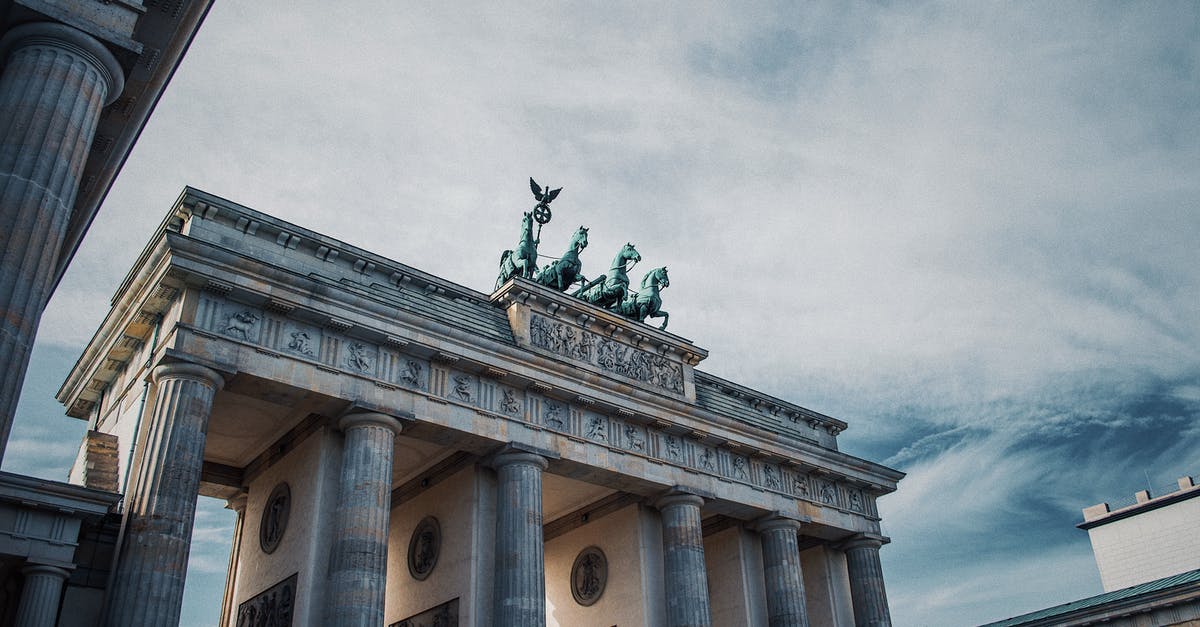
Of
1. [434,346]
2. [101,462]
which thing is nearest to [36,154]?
[101,462]

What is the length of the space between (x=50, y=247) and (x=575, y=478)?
18.3m

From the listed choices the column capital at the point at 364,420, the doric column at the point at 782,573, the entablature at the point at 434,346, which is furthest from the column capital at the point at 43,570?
the doric column at the point at 782,573

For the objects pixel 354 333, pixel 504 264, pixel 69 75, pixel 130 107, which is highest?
pixel 504 264

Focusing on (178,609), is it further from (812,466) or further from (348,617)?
(812,466)

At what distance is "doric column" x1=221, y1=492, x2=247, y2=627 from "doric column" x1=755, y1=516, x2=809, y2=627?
1538cm

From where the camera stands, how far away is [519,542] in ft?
Answer: 77.3

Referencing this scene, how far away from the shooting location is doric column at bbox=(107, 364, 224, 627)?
56.6ft

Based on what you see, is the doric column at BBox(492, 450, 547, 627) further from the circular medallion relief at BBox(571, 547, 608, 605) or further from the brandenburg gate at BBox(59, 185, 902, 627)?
the circular medallion relief at BBox(571, 547, 608, 605)

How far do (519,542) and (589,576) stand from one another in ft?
22.3

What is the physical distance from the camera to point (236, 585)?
24.6 metres

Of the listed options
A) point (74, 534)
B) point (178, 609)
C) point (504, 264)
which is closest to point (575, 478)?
point (504, 264)

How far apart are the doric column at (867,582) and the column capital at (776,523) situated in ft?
11.4

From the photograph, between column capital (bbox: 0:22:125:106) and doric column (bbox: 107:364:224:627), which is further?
doric column (bbox: 107:364:224:627)

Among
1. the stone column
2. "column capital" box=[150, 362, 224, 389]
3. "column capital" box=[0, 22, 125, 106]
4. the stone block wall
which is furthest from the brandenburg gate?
the stone block wall
